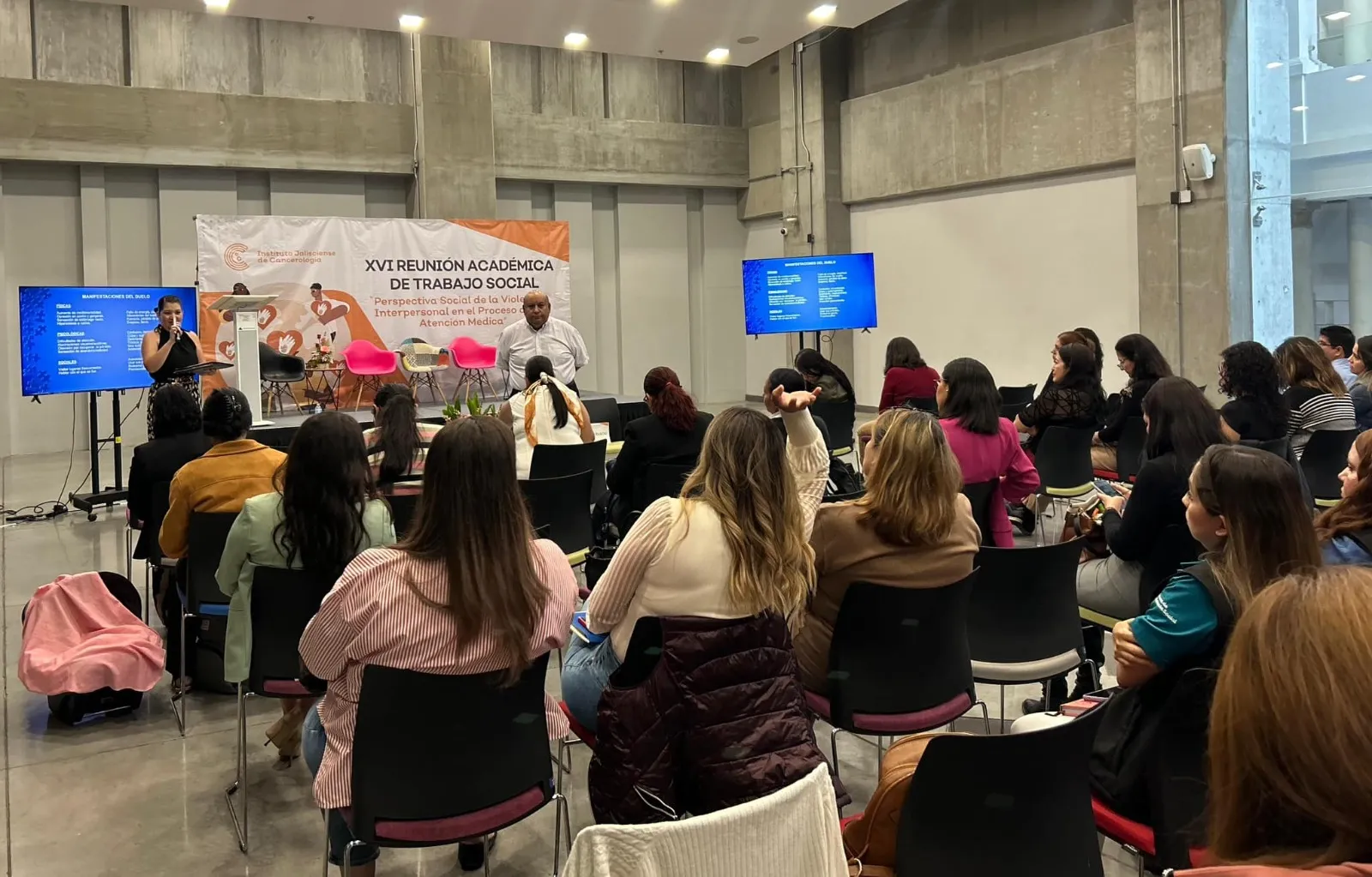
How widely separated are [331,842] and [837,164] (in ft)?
40.1

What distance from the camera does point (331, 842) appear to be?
2.38m

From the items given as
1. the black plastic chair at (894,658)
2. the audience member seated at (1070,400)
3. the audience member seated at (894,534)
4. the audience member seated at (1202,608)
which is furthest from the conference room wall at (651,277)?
the audience member seated at (1202,608)

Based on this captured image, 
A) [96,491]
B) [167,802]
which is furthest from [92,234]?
[167,802]

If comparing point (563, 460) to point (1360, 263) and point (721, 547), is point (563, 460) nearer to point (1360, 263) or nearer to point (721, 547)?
point (721, 547)

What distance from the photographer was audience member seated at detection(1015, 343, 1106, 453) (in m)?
5.93

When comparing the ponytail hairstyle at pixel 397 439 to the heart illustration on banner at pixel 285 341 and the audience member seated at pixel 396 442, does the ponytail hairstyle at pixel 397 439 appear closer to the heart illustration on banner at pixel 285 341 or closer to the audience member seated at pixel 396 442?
the audience member seated at pixel 396 442

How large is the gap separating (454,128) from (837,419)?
7.59 m

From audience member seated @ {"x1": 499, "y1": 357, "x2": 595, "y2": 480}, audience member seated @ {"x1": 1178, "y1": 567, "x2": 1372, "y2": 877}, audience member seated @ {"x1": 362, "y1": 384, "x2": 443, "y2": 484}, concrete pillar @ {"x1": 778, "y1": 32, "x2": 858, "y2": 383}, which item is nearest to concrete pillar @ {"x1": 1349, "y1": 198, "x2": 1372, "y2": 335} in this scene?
concrete pillar @ {"x1": 778, "y1": 32, "x2": 858, "y2": 383}

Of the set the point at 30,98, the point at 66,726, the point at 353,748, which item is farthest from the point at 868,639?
the point at 30,98

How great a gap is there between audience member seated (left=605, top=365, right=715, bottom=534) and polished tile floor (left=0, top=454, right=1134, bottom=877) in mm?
1065

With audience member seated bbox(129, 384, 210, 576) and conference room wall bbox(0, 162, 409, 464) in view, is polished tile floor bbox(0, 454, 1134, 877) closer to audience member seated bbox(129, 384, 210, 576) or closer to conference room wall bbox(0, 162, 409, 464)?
audience member seated bbox(129, 384, 210, 576)

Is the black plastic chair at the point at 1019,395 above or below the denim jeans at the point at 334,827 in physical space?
above

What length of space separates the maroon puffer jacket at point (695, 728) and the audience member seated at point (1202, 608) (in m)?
0.61

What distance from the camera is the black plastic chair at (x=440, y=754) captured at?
6.73 feet
